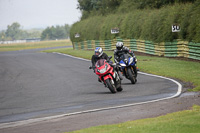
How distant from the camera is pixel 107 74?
45.0 ft

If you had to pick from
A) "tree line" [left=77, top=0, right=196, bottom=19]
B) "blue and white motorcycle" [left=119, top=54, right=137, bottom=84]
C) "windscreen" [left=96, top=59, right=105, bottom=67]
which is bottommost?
"blue and white motorcycle" [left=119, top=54, right=137, bottom=84]

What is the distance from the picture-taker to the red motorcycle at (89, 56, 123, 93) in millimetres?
13633

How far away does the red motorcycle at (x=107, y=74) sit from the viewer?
44.7 feet

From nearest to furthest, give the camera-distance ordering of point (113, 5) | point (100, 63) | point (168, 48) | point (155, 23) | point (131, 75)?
point (100, 63) < point (131, 75) < point (168, 48) < point (155, 23) < point (113, 5)

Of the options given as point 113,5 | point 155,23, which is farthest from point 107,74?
point 113,5

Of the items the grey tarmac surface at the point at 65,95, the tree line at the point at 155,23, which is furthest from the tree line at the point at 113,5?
the grey tarmac surface at the point at 65,95

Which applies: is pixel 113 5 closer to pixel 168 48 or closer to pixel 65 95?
pixel 168 48

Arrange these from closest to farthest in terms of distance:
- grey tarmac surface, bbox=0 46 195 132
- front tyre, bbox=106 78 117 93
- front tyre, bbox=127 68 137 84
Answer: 1. grey tarmac surface, bbox=0 46 195 132
2. front tyre, bbox=106 78 117 93
3. front tyre, bbox=127 68 137 84

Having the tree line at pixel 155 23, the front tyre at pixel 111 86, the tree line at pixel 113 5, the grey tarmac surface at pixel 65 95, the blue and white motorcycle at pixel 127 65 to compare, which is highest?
the tree line at pixel 113 5

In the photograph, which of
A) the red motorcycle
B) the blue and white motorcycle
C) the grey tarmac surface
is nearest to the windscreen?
the red motorcycle

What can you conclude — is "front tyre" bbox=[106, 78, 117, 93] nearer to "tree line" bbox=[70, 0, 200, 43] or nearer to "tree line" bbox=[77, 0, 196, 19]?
"tree line" bbox=[70, 0, 200, 43]

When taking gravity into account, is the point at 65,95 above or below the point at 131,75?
below

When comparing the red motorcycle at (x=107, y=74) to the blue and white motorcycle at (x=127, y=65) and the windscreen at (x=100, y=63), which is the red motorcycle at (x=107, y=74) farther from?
the blue and white motorcycle at (x=127, y=65)

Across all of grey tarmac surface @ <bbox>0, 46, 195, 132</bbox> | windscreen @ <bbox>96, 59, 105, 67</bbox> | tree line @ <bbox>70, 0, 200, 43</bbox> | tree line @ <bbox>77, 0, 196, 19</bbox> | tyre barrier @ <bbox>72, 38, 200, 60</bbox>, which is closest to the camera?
grey tarmac surface @ <bbox>0, 46, 195, 132</bbox>
